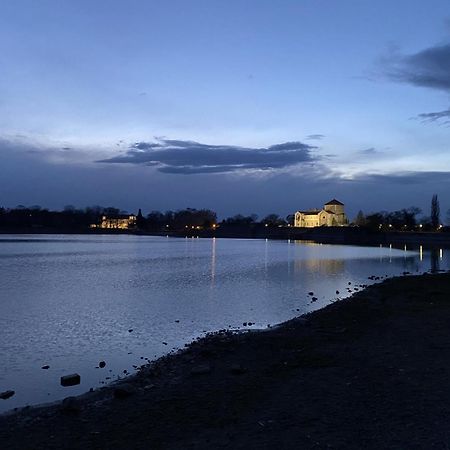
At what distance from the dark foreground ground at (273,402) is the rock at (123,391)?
3 cm

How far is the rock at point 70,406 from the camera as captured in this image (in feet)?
31.8

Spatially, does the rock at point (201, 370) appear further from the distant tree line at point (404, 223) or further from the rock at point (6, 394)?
the distant tree line at point (404, 223)

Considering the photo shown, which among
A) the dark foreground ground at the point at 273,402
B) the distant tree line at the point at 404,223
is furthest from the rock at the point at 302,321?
the distant tree line at the point at 404,223

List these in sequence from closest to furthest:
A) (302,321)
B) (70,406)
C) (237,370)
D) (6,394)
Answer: (70,406) → (6,394) → (237,370) → (302,321)

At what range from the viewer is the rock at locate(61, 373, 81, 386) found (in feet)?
40.2

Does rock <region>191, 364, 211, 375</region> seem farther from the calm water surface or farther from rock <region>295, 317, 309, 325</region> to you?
rock <region>295, 317, 309, 325</region>

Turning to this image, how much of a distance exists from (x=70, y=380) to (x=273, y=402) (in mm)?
5340

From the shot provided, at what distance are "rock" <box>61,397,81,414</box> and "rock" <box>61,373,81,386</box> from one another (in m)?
2.00

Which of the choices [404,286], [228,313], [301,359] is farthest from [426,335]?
[404,286]

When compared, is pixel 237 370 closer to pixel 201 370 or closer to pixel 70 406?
pixel 201 370

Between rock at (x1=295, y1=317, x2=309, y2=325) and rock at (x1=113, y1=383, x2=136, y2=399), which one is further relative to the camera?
rock at (x1=295, y1=317, x2=309, y2=325)

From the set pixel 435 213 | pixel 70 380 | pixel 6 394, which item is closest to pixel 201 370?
pixel 70 380

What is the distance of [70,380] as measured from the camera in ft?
40.4

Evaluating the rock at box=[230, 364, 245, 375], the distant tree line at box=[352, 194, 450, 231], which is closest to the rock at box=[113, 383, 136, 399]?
the rock at box=[230, 364, 245, 375]
